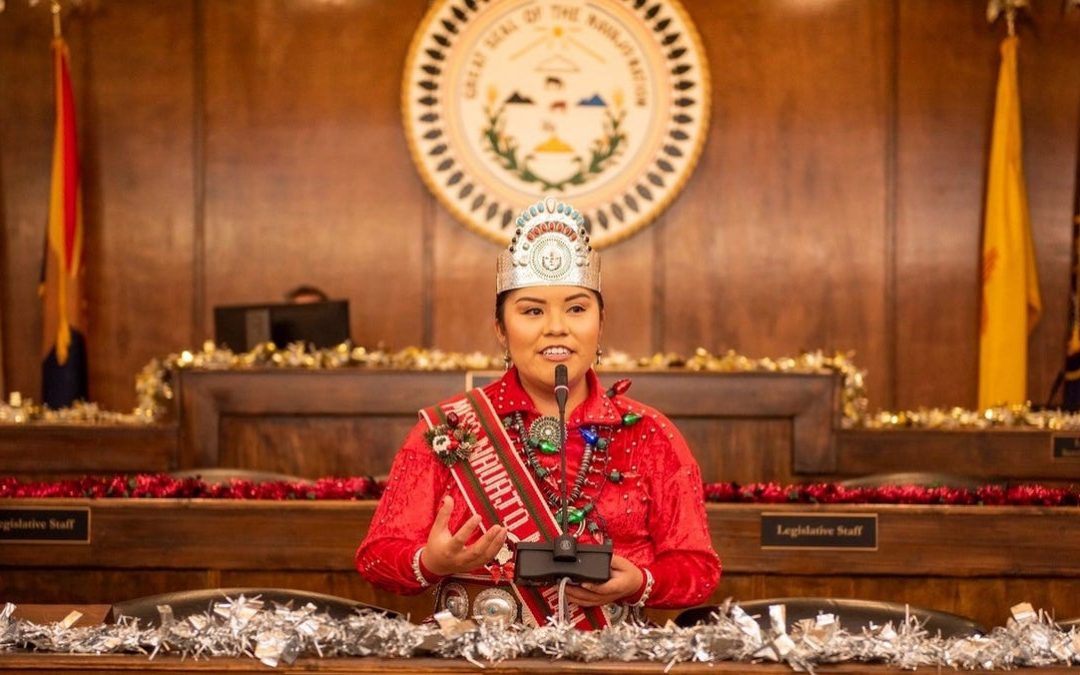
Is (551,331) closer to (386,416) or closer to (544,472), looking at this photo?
(544,472)

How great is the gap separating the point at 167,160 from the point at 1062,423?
4621 millimetres

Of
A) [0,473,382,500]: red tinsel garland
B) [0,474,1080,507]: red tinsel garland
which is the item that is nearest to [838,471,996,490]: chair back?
[0,474,1080,507]: red tinsel garland

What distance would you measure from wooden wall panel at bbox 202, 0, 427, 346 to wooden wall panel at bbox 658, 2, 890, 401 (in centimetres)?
147

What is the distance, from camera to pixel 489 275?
7082 millimetres

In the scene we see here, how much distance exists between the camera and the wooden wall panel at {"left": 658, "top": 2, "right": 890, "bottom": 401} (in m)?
A: 7.02

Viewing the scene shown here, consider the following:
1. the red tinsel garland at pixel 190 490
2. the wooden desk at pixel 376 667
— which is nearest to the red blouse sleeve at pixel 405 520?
the wooden desk at pixel 376 667

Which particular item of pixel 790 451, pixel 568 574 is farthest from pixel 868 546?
pixel 568 574

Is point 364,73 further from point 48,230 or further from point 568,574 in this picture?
point 568,574

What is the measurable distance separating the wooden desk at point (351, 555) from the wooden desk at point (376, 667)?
182 centimetres

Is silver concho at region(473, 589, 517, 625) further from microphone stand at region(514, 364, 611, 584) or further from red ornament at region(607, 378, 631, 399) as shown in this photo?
red ornament at region(607, 378, 631, 399)

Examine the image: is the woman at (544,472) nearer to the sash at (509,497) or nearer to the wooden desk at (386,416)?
the sash at (509,497)

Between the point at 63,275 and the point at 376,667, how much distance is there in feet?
17.8

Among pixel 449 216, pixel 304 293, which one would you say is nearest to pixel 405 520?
pixel 304 293

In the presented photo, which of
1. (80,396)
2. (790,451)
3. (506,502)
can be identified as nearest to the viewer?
(506,502)
